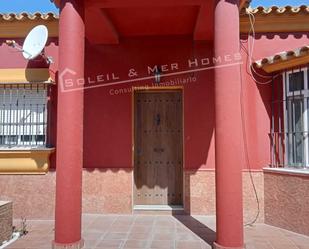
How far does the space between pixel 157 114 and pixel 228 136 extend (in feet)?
10.4

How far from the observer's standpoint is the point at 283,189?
20.8 feet

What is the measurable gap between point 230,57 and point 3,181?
5.85 metres

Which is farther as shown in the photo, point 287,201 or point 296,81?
point 296,81

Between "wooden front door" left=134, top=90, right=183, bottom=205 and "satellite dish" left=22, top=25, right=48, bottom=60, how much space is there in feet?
8.04

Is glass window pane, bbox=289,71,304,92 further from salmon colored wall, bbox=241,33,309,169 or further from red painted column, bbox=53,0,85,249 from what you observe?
red painted column, bbox=53,0,85,249

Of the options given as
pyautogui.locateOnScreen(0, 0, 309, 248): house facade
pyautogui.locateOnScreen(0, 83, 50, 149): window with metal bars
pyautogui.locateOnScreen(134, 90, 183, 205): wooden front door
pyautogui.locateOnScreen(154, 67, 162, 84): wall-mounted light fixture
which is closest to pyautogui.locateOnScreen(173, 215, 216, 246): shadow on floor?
pyautogui.locateOnScreen(0, 0, 309, 248): house facade

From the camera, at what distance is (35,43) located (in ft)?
21.8

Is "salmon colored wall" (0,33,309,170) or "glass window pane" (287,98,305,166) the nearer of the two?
"glass window pane" (287,98,305,166)

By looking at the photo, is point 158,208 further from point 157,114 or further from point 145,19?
point 145,19

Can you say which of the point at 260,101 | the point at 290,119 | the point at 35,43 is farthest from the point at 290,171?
the point at 35,43

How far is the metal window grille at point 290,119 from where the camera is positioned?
6.29 meters

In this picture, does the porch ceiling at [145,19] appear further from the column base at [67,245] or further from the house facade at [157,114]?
the column base at [67,245]

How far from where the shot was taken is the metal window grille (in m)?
6.29

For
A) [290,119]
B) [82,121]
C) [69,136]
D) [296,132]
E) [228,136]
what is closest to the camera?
[228,136]
